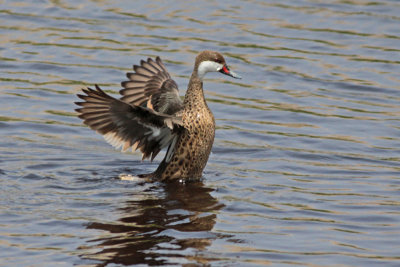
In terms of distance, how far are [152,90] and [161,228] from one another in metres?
2.48

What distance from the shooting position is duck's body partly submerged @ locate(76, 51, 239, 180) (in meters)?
8.47

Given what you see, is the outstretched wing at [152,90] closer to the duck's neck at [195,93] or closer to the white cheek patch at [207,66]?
the duck's neck at [195,93]

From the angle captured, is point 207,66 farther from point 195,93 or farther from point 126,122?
point 126,122

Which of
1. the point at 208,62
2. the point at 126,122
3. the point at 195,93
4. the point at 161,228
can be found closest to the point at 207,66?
the point at 208,62

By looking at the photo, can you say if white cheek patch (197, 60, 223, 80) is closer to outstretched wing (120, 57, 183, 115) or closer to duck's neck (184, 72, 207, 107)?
duck's neck (184, 72, 207, 107)

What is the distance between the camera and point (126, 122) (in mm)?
8641

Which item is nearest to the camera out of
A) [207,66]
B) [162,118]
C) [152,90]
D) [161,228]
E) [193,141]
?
[161,228]

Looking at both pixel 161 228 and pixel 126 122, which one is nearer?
pixel 161 228

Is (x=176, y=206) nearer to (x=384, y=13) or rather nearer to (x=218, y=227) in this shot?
(x=218, y=227)

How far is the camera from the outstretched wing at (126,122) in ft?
27.3

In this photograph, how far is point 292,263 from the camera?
6.83 metres

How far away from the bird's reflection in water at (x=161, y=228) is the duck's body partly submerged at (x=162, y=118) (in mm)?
330

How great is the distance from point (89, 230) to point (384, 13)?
9.66 m

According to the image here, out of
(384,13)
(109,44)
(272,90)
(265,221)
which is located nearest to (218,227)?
(265,221)
